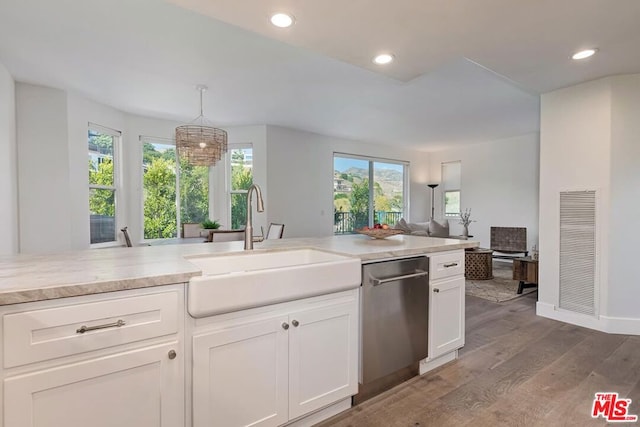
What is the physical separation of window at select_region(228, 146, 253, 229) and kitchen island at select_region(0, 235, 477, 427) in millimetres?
4255

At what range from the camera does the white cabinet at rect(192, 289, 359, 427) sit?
1.33m

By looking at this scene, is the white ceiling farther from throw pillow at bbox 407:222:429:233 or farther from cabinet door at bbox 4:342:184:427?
throw pillow at bbox 407:222:429:233

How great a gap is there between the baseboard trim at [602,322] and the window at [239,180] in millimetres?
4930

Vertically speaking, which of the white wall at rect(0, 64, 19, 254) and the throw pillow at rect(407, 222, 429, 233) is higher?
the white wall at rect(0, 64, 19, 254)

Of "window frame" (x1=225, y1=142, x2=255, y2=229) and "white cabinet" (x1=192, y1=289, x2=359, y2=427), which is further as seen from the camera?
"window frame" (x1=225, y1=142, x2=255, y2=229)

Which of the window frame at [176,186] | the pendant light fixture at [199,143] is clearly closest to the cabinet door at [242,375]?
the pendant light fixture at [199,143]

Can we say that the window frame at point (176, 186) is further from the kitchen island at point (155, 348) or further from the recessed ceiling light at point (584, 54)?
the recessed ceiling light at point (584, 54)

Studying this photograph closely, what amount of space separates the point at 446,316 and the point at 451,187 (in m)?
6.67

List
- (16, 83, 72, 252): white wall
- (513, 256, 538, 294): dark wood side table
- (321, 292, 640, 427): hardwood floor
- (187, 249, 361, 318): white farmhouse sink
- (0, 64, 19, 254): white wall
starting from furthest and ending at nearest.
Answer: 1. (513, 256, 538, 294): dark wood side table
2. (16, 83, 72, 252): white wall
3. (0, 64, 19, 254): white wall
4. (321, 292, 640, 427): hardwood floor
5. (187, 249, 361, 318): white farmhouse sink

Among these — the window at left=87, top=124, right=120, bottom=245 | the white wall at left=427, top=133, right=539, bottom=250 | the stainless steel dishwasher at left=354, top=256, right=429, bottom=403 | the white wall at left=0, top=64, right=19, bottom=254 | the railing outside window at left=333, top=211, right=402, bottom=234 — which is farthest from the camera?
the railing outside window at left=333, top=211, right=402, bottom=234

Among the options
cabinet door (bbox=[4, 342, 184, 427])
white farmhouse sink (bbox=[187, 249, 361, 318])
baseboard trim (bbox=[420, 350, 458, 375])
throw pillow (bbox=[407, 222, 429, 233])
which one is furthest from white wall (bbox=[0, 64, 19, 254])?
throw pillow (bbox=[407, 222, 429, 233])

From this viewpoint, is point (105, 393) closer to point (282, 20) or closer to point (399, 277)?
point (399, 277)

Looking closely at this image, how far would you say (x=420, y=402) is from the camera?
6.23 ft

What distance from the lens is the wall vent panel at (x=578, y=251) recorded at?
3.07m
